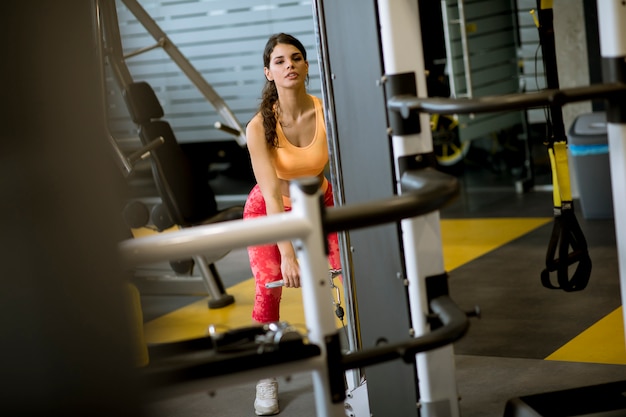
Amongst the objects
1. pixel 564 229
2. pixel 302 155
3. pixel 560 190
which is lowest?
pixel 564 229

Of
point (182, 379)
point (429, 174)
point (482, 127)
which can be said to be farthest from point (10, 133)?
point (482, 127)

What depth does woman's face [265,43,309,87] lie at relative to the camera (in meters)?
3.63

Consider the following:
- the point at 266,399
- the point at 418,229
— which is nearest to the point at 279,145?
the point at 266,399

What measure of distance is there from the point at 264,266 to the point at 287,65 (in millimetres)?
787

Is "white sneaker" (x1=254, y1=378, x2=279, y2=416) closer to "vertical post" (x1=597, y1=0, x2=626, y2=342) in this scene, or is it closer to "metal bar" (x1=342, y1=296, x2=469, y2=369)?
"vertical post" (x1=597, y1=0, x2=626, y2=342)

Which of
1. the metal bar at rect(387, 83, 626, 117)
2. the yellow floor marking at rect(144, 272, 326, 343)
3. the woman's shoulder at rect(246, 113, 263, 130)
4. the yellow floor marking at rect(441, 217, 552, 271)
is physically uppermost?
the metal bar at rect(387, 83, 626, 117)

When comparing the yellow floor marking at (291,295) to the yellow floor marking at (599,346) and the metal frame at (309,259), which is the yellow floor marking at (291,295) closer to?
the yellow floor marking at (599,346)

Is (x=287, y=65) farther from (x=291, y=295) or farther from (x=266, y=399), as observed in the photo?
(x=291, y=295)

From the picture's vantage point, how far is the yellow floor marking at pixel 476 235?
6.06 m

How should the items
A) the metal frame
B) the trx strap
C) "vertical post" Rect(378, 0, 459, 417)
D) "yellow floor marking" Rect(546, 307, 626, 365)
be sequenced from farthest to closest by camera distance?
"yellow floor marking" Rect(546, 307, 626, 365) < the trx strap < "vertical post" Rect(378, 0, 459, 417) < the metal frame

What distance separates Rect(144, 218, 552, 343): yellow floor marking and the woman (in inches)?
23.6

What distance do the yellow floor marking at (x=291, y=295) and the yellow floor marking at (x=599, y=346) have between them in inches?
46.9

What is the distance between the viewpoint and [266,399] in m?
3.77

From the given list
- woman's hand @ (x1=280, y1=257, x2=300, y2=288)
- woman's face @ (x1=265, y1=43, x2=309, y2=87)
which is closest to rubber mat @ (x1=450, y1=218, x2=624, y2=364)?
woman's hand @ (x1=280, y1=257, x2=300, y2=288)
